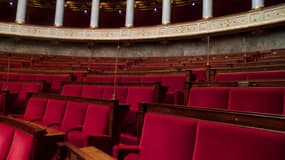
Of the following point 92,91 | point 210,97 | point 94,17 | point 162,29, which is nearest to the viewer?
point 210,97

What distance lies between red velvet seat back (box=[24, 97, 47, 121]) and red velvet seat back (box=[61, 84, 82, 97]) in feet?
1.02

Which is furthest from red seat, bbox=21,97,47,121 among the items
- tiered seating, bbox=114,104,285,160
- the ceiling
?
the ceiling

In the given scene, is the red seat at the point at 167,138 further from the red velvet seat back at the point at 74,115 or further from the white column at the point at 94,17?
the white column at the point at 94,17

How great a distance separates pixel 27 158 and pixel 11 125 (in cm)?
20

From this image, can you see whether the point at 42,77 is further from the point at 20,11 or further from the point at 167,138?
the point at 20,11

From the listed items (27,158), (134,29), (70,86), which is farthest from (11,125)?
(134,29)

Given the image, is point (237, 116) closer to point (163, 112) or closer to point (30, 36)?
point (163, 112)

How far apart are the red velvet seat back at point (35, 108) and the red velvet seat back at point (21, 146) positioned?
0.77 m

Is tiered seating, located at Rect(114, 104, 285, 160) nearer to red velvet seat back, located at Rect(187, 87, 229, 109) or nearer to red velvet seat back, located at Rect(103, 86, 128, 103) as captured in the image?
red velvet seat back, located at Rect(187, 87, 229, 109)

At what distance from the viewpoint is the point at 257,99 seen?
0.95 m

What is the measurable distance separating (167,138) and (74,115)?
0.76 metres

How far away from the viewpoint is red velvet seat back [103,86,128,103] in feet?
5.53

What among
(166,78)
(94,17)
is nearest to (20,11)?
(94,17)

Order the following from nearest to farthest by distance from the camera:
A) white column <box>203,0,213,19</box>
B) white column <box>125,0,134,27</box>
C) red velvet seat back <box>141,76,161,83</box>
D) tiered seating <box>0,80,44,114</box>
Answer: tiered seating <box>0,80,44,114</box>
red velvet seat back <box>141,76,161,83</box>
white column <box>203,0,213,19</box>
white column <box>125,0,134,27</box>
